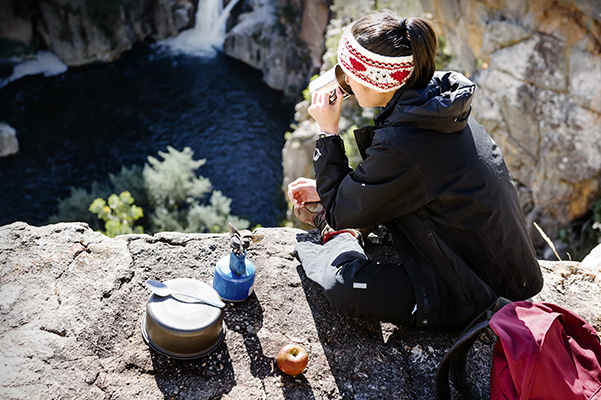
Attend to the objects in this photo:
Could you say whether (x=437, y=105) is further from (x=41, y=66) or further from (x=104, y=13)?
(x=104, y=13)

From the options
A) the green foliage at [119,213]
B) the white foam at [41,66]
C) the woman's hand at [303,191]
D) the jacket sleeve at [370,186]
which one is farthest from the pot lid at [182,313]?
the white foam at [41,66]

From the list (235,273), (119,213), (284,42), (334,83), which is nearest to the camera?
(235,273)

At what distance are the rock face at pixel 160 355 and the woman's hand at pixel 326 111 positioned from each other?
93 cm

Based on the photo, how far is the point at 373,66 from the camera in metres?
2.13

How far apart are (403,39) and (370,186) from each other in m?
0.69

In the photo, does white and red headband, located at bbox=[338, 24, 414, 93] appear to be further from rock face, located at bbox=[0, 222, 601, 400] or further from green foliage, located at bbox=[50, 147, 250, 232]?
green foliage, located at bbox=[50, 147, 250, 232]

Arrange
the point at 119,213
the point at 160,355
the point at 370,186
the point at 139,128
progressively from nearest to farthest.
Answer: the point at 370,186 → the point at 160,355 → the point at 119,213 → the point at 139,128

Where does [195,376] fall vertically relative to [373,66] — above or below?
below

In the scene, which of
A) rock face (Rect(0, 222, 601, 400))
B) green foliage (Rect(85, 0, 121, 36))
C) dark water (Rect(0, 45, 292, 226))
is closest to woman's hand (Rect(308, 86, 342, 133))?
rock face (Rect(0, 222, 601, 400))

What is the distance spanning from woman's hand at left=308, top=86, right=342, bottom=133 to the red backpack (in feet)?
3.97

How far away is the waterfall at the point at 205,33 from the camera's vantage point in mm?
25578


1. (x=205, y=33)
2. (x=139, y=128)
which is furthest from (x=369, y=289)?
(x=205, y=33)

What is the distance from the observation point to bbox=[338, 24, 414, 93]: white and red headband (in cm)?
209

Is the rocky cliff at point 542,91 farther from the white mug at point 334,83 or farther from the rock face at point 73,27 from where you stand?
the rock face at point 73,27
